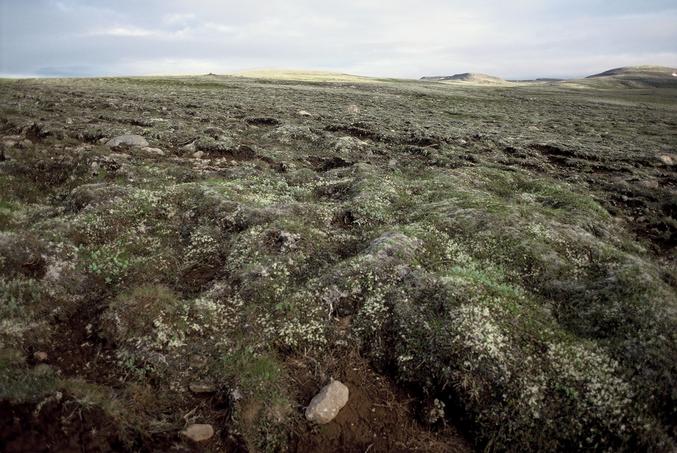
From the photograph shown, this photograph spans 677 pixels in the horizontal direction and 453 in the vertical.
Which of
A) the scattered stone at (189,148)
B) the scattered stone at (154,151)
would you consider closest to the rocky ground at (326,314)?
the scattered stone at (154,151)

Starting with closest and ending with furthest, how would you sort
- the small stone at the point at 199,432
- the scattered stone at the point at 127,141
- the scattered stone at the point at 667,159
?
1. the small stone at the point at 199,432
2. the scattered stone at the point at 127,141
3. the scattered stone at the point at 667,159

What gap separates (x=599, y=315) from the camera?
10.7 m

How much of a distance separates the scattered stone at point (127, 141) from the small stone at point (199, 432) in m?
22.7

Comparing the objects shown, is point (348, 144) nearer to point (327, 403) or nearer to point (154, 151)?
point (154, 151)

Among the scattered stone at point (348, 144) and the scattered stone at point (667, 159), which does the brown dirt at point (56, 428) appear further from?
the scattered stone at point (667, 159)

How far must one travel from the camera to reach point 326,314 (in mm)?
11062

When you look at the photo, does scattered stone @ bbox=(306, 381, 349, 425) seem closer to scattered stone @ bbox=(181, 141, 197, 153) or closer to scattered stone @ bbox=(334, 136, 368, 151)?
scattered stone @ bbox=(181, 141, 197, 153)

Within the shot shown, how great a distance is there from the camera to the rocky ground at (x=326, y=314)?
8.40 m

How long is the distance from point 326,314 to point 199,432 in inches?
158

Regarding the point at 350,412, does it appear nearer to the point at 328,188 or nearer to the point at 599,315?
the point at 599,315

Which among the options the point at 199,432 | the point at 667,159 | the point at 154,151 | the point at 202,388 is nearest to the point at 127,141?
the point at 154,151

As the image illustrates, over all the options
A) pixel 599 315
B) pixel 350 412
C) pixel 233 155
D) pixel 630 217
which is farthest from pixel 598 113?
pixel 350 412

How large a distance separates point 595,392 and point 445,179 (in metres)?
14.8

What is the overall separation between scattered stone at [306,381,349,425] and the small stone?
195 centimetres
